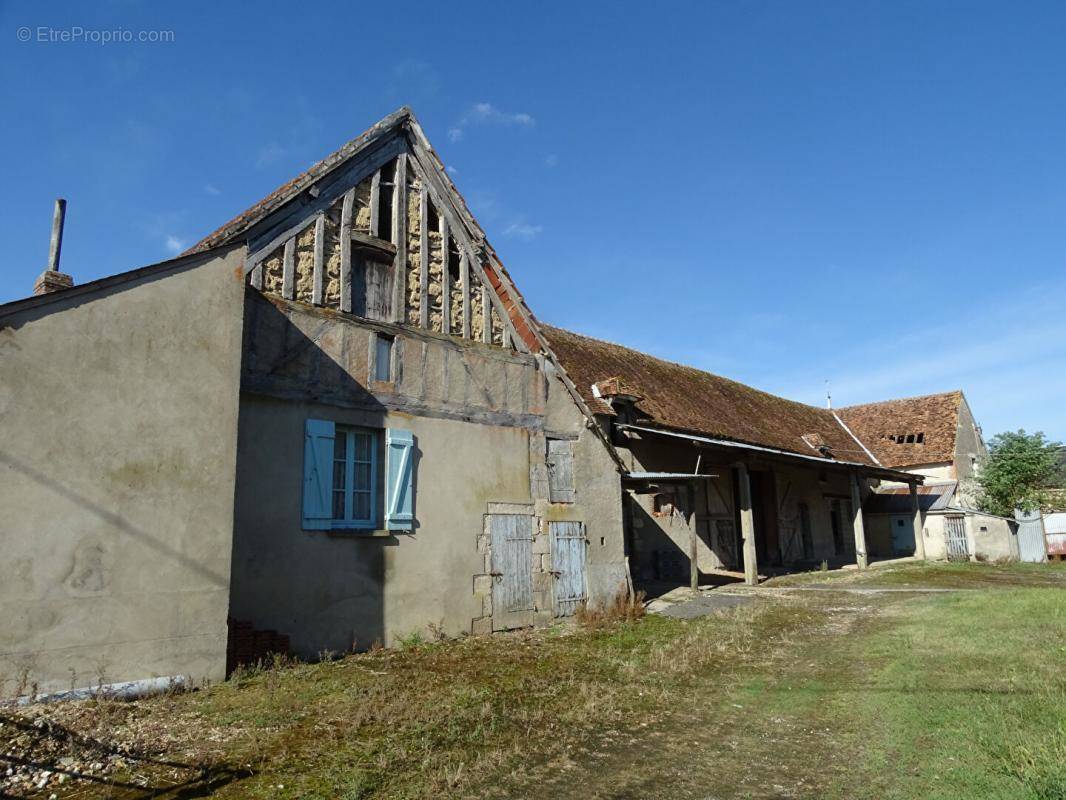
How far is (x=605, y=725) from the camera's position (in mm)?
5121

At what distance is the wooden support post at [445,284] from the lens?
945cm

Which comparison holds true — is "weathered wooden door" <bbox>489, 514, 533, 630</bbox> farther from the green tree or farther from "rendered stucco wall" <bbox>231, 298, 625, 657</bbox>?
the green tree

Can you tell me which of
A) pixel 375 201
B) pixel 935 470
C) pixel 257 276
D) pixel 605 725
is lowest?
pixel 605 725

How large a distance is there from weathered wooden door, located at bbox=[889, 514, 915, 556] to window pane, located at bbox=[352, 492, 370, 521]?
2261 centimetres

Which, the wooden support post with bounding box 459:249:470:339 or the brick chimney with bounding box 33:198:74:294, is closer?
the brick chimney with bounding box 33:198:74:294

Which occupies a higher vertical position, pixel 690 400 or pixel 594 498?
pixel 690 400

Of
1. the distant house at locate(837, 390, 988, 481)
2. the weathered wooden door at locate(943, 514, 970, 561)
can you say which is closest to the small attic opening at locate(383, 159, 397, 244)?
the weathered wooden door at locate(943, 514, 970, 561)

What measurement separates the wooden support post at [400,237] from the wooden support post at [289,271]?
1.37 m

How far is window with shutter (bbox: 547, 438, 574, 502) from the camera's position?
1013cm

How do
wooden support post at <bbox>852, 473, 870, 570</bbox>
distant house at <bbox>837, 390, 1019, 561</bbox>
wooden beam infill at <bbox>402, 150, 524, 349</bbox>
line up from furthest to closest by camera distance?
distant house at <bbox>837, 390, 1019, 561</bbox>
wooden support post at <bbox>852, 473, 870, 570</bbox>
wooden beam infill at <bbox>402, 150, 524, 349</bbox>

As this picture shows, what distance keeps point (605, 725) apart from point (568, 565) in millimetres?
4949

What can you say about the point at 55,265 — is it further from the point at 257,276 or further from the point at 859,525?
the point at 859,525

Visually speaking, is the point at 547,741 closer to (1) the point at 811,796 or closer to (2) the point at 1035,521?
(1) the point at 811,796

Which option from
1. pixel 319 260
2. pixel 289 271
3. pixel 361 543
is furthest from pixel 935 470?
pixel 289 271
